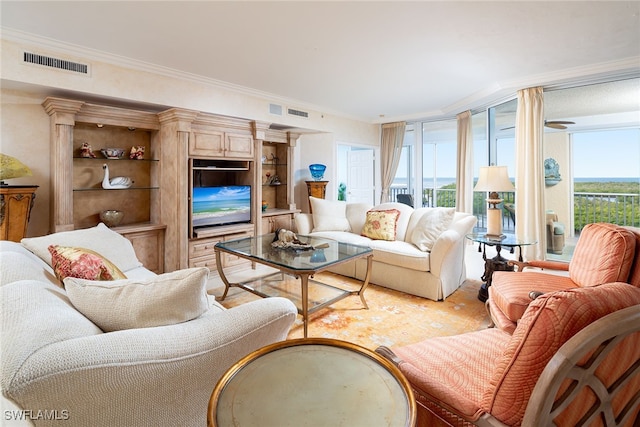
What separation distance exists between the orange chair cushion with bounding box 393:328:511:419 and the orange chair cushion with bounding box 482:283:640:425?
4.2 inches

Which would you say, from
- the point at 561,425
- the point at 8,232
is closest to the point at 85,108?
the point at 8,232

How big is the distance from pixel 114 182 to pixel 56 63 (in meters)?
1.22

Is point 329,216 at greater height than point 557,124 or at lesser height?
lesser

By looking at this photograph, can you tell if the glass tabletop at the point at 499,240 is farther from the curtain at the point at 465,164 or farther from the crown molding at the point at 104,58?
the crown molding at the point at 104,58

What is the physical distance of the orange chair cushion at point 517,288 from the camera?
79.3 inches

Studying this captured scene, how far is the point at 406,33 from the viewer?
2.76 metres

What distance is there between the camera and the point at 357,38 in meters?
2.86

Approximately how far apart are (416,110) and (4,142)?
563 cm

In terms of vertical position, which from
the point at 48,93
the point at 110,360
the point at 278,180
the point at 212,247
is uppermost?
the point at 48,93

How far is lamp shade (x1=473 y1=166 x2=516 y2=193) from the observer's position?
3.31 meters

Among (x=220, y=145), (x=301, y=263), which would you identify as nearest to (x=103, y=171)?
(x=220, y=145)

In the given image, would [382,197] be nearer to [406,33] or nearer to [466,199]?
[466,199]

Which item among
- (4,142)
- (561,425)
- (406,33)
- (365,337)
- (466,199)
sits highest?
(406,33)

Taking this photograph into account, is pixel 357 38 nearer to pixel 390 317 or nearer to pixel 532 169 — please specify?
pixel 390 317
